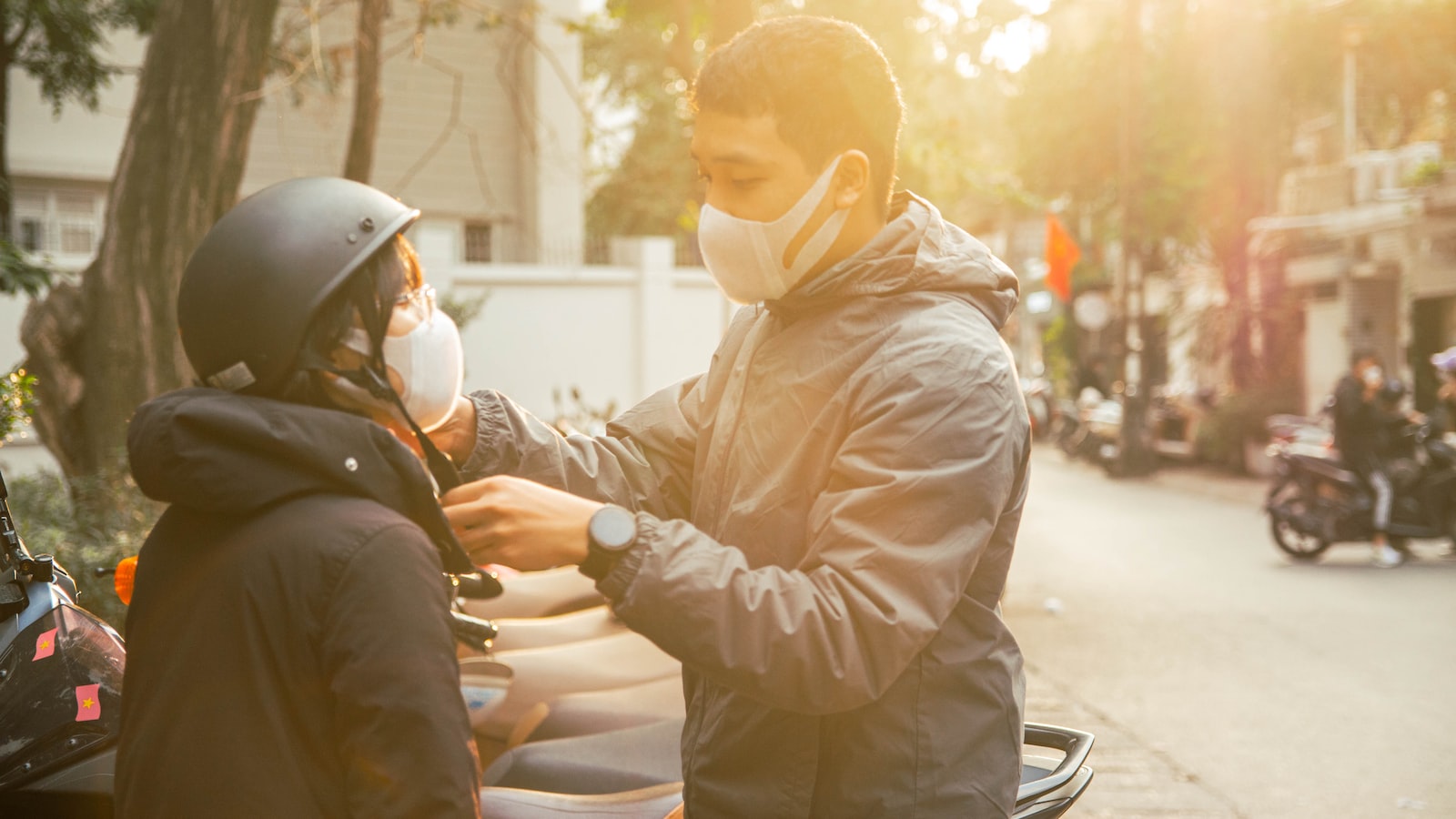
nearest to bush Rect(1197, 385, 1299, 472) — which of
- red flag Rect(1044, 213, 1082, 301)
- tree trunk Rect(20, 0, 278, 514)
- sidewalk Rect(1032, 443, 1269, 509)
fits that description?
sidewalk Rect(1032, 443, 1269, 509)

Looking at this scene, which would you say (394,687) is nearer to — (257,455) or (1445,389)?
(257,455)

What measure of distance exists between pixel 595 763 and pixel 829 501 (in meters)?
1.84

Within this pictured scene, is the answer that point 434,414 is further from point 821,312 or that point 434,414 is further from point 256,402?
point 821,312

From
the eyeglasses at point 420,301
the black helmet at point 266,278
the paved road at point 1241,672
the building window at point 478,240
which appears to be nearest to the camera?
the black helmet at point 266,278

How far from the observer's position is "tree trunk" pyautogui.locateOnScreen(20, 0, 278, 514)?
644 cm

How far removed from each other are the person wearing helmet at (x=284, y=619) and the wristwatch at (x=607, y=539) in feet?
0.55

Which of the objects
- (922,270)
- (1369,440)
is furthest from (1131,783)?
(1369,440)

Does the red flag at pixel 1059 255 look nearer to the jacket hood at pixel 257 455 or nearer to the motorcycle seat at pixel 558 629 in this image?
the motorcycle seat at pixel 558 629

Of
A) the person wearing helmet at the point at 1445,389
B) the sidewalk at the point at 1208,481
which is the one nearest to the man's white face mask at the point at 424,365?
the person wearing helmet at the point at 1445,389

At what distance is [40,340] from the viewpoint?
21.7 ft

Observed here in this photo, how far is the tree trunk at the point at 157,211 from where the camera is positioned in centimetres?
644

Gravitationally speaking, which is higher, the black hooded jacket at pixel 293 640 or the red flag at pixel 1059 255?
the red flag at pixel 1059 255

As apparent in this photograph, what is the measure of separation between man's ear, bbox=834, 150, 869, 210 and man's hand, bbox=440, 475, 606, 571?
1.82 feet

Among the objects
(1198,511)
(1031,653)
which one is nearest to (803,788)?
(1031,653)
